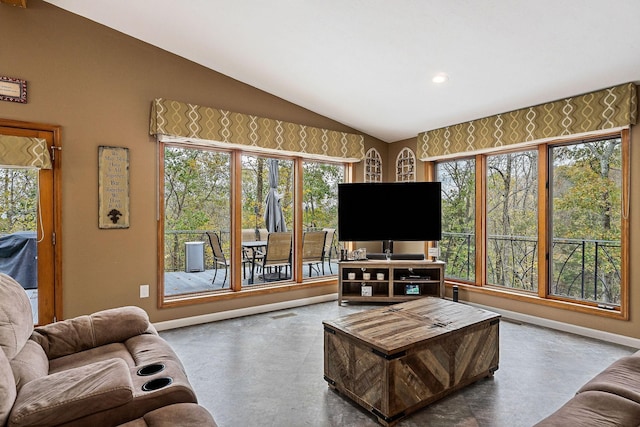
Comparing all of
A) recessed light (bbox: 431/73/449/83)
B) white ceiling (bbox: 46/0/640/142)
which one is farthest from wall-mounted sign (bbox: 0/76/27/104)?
recessed light (bbox: 431/73/449/83)

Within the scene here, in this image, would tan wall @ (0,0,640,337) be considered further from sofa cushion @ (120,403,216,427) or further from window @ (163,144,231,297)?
sofa cushion @ (120,403,216,427)

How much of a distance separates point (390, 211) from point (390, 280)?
3.09 ft

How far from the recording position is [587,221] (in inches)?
147

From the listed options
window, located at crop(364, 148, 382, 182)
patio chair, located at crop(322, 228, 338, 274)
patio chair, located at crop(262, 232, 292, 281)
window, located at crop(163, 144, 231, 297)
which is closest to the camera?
window, located at crop(163, 144, 231, 297)

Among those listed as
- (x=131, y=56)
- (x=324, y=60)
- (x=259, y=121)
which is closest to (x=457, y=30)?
(x=324, y=60)

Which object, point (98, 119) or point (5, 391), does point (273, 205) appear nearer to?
point (98, 119)

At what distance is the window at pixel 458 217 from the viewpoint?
482cm

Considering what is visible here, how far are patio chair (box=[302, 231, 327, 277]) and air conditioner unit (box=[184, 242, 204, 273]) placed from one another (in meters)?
1.43

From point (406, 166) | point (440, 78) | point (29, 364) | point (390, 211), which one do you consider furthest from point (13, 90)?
point (406, 166)

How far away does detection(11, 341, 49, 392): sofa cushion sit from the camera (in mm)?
1498

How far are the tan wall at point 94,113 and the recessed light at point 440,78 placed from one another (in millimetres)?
2613

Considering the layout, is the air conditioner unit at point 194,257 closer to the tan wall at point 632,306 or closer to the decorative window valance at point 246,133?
the decorative window valance at point 246,133

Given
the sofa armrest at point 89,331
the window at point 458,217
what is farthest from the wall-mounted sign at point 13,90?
the window at point 458,217

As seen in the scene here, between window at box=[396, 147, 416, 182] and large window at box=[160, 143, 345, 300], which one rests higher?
window at box=[396, 147, 416, 182]
